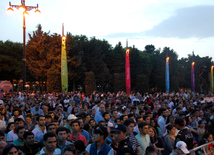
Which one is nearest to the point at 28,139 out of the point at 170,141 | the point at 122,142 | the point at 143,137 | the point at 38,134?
the point at 38,134

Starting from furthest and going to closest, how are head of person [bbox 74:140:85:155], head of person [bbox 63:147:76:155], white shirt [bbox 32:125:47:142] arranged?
white shirt [bbox 32:125:47:142], head of person [bbox 74:140:85:155], head of person [bbox 63:147:76:155]

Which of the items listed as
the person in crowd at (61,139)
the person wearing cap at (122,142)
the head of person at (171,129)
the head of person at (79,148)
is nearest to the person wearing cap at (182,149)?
the person wearing cap at (122,142)

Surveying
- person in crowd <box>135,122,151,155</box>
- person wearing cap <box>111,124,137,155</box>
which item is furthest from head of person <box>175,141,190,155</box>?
person wearing cap <box>111,124,137,155</box>

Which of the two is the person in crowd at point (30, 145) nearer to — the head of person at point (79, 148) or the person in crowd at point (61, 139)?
the person in crowd at point (61, 139)

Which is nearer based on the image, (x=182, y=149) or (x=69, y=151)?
(x=69, y=151)

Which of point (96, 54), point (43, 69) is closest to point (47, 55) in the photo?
point (43, 69)

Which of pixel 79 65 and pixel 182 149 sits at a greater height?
pixel 79 65

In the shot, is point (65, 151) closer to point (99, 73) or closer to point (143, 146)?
point (143, 146)

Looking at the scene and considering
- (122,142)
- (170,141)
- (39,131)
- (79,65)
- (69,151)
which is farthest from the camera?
(79,65)

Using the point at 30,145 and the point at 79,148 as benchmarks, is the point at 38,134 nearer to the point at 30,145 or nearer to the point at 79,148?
the point at 30,145

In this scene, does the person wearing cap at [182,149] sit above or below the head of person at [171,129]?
below

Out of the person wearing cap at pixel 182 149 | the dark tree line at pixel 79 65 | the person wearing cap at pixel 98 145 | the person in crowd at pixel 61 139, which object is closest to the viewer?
the person wearing cap at pixel 98 145

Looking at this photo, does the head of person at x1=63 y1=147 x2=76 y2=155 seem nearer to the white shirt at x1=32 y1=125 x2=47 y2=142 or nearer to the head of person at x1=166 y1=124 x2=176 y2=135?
the white shirt at x1=32 y1=125 x2=47 y2=142

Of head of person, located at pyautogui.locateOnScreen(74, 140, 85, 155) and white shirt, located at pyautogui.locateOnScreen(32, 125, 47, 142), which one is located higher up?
head of person, located at pyautogui.locateOnScreen(74, 140, 85, 155)
